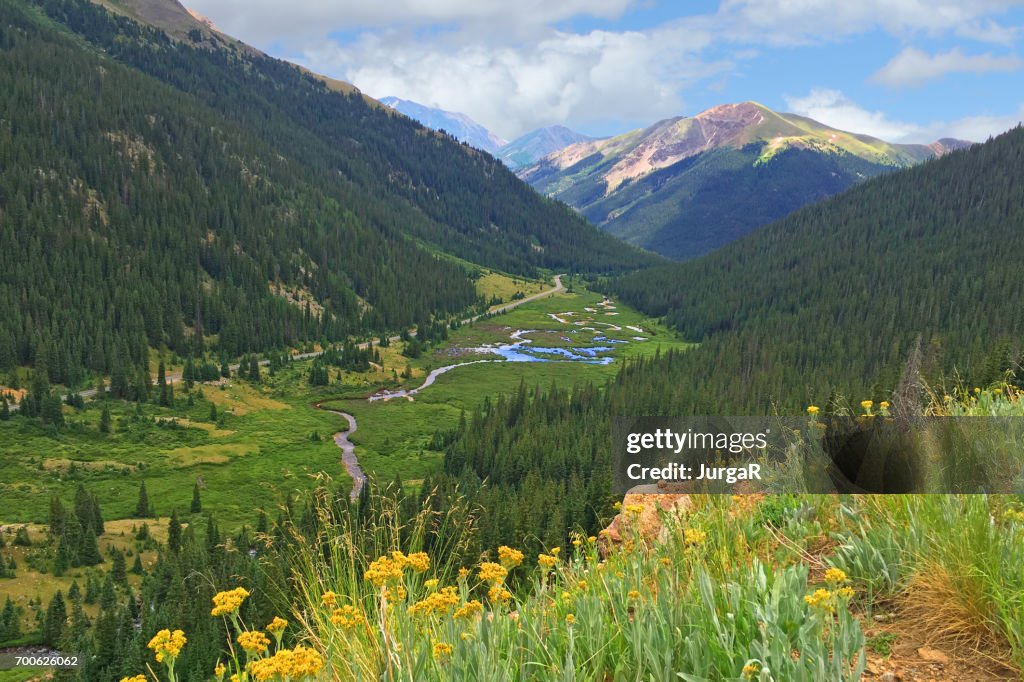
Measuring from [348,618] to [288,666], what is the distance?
49.6 inches

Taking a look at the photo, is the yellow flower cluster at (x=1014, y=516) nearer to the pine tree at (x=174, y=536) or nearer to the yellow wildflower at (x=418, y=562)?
the yellow wildflower at (x=418, y=562)

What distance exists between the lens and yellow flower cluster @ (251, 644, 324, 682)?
16.2ft

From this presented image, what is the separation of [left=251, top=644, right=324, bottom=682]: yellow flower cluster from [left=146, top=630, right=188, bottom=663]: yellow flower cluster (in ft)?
3.08

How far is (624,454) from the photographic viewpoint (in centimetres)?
980

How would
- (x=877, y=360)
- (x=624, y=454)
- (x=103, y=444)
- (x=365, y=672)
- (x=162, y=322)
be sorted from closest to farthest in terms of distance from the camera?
(x=365, y=672) < (x=624, y=454) < (x=103, y=444) < (x=877, y=360) < (x=162, y=322)

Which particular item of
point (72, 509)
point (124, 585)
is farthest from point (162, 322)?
point (124, 585)

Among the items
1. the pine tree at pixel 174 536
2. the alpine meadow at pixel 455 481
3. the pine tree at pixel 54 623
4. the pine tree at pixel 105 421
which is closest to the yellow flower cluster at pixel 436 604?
the alpine meadow at pixel 455 481

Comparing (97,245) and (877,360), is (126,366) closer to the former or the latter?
(97,245)

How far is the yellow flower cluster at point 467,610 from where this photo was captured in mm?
6154

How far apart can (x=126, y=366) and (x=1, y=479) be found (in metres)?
49.4

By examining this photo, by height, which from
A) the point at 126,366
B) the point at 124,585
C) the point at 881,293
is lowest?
the point at 124,585

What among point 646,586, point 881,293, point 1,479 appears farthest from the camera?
point 881,293

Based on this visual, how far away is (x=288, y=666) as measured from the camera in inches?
198

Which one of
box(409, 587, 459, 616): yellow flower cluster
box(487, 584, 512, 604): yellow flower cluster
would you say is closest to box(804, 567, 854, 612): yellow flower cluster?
box(487, 584, 512, 604): yellow flower cluster
